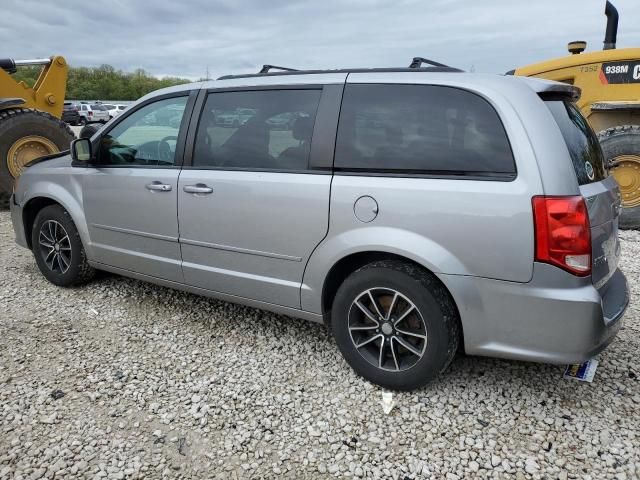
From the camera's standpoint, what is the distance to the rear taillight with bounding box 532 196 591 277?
2.31 m

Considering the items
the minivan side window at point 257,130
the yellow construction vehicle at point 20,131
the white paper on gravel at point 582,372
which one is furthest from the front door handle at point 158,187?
the yellow construction vehicle at point 20,131

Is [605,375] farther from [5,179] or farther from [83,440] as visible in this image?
[5,179]

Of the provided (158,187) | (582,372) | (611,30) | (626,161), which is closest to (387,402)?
(582,372)

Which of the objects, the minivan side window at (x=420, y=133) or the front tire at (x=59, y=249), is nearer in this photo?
the minivan side window at (x=420, y=133)

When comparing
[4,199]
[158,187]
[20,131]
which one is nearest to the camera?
[158,187]

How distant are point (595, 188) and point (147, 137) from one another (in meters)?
3.07

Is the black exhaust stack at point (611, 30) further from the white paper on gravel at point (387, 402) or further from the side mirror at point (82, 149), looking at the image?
the side mirror at point (82, 149)

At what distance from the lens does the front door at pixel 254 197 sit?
2.99 meters

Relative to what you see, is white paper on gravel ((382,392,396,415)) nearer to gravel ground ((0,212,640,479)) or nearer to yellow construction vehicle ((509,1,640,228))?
gravel ground ((0,212,640,479))

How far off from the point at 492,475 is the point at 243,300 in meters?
1.83

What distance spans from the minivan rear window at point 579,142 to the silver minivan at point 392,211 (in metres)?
0.02

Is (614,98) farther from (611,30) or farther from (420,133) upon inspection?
(420,133)

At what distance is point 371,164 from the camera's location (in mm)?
2787

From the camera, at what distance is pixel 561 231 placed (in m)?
2.31
